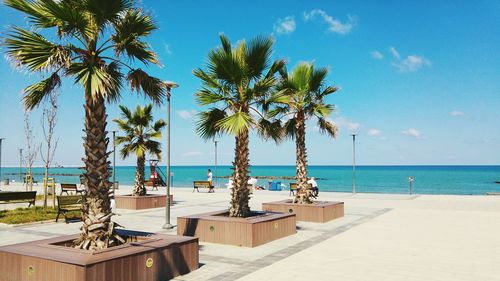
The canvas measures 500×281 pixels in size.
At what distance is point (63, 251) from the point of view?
696cm

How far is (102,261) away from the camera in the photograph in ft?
20.8

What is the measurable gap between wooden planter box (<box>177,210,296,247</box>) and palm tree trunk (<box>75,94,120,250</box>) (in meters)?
4.01

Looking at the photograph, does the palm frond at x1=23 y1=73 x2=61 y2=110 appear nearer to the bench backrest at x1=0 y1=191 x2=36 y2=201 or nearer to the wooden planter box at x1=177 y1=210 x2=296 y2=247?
the wooden planter box at x1=177 y1=210 x2=296 y2=247

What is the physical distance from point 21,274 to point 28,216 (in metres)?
10.1

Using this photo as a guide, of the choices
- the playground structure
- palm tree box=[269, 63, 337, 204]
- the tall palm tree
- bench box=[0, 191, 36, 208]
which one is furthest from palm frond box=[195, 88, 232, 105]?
the playground structure

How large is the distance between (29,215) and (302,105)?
11791 millimetres

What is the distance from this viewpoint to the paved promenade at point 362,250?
7969 millimetres

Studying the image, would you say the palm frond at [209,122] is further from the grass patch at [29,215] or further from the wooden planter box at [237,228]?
the grass patch at [29,215]

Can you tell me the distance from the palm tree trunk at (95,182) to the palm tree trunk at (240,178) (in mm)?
4751

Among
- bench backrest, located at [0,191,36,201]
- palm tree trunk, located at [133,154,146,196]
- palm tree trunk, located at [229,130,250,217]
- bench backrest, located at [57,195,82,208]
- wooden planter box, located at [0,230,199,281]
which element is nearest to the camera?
wooden planter box, located at [0,230,199,281]

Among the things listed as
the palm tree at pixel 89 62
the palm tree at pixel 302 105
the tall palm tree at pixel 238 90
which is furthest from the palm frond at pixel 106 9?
the palm tree at pixel 302 105

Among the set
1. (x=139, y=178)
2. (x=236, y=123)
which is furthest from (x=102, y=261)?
(x=139, y=178)

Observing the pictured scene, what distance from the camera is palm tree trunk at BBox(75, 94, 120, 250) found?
728 centimetres

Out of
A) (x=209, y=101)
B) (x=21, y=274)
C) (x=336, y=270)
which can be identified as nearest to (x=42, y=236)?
(x=21, y=274)
